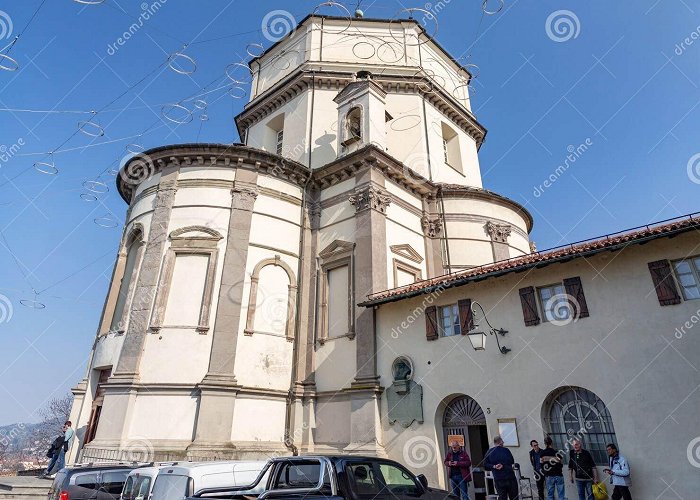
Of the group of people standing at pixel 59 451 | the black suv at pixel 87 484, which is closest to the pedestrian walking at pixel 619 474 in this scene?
the black suv at pixel 87 484

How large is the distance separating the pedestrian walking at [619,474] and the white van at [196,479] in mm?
7587

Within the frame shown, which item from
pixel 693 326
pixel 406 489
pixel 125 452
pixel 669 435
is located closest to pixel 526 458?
pixel 669 435

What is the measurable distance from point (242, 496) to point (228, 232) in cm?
1195

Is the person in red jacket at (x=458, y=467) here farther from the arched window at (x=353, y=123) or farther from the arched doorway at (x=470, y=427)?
the arched window at (x=353, y=123)

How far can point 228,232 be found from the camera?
16.9 meters

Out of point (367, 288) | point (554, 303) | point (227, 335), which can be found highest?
point (367, 288)

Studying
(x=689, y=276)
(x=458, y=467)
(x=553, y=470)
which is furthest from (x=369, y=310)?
(x=689, y=276)

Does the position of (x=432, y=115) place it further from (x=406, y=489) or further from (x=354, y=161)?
(x=406, y=489)

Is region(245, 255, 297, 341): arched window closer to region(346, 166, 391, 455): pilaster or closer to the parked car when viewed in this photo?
region(346, 166, 391, 455): pilaster

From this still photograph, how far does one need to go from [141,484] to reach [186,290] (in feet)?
30.6

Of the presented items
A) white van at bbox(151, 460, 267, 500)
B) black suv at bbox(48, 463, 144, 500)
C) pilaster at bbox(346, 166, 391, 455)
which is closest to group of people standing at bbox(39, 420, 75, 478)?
black suv at bbox(48, 463, 144, 500)

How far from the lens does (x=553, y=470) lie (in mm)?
9648

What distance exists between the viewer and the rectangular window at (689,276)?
31.3ft

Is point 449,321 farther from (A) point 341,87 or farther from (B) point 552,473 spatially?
(A) point 341,87
